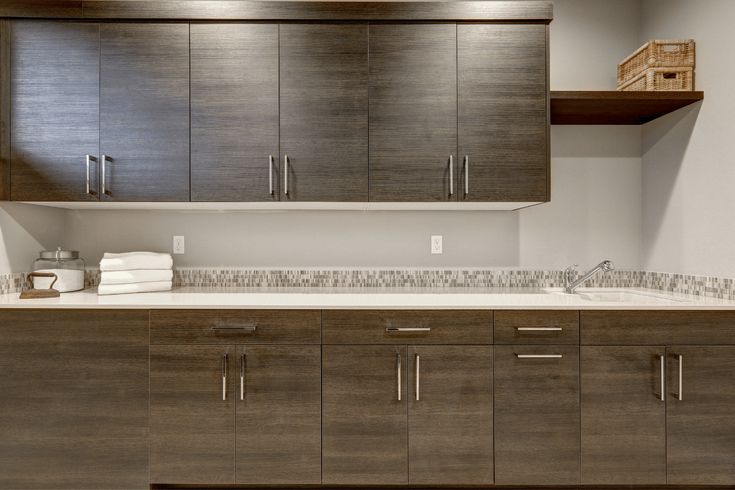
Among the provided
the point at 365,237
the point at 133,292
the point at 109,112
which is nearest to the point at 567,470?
the point at 365,237

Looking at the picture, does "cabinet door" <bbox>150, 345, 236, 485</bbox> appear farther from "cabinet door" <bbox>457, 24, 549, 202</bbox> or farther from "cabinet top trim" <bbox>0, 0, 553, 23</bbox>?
"cabinet top trim" <bbox>0, 0, 553, 23</bbox>

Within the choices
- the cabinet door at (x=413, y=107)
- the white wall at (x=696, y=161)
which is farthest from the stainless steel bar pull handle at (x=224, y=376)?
the white wall at (x=696, y=161)

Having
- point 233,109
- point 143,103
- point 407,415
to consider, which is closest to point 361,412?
point 407,415

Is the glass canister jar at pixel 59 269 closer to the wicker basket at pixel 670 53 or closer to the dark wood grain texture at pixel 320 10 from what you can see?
the dark wood grain texture at pixel 320 10

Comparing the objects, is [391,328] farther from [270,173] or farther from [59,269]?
[59,269]

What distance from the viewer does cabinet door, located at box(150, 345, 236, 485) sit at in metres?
1.90

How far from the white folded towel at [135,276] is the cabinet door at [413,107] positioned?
46.9 inches

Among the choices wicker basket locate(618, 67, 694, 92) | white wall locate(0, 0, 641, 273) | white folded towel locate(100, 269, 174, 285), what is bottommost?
white folded towel locate(100, 269, 174, 285)

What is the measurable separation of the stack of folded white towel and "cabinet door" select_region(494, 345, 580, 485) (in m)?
1.71

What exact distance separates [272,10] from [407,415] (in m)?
1.96

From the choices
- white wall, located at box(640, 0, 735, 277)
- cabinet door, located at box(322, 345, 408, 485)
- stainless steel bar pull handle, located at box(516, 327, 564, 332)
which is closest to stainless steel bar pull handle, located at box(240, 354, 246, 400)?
cabinet door, located at box(322, 345, 408, 485)

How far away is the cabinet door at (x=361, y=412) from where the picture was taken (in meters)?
1.89

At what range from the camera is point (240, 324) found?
190 cm

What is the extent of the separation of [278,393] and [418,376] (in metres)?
0.61
